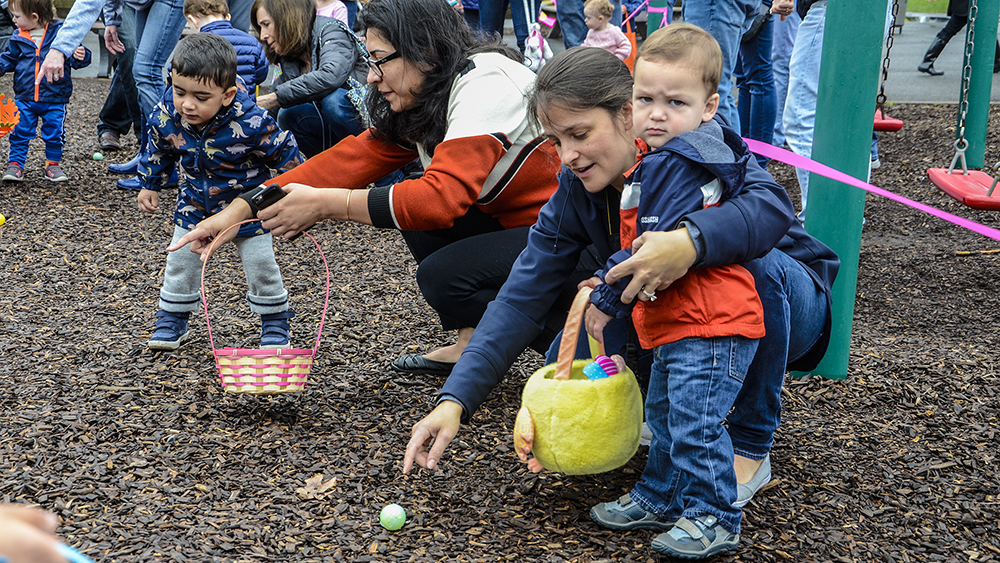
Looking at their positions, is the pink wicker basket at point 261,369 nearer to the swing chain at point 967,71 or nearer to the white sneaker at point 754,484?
the white sneaker at point 754,484

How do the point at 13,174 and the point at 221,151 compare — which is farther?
the point at 13,174

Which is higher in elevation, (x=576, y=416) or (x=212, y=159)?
(x=212, y=159)

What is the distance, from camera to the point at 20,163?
6020mm

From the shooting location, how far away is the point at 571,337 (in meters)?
2.04

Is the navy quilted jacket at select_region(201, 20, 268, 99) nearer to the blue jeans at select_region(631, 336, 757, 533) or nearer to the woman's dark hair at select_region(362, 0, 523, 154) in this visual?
the woman's dark hair at select_region(362, 0, 523, 154)

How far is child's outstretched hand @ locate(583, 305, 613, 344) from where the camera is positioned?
2.01m

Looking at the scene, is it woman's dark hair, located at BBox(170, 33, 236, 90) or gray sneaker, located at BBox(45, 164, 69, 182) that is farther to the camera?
gray sneaker, located at BBox(45, 164, 69, 182)

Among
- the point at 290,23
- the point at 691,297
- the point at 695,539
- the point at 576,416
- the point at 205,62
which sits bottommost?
the point at 695,539

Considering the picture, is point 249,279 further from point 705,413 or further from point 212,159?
point 705,413

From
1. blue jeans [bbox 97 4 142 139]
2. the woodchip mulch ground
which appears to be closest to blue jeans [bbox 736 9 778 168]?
the woodchip mulch ground

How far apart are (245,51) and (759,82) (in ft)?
10.8

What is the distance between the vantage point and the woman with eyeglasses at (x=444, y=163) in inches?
101

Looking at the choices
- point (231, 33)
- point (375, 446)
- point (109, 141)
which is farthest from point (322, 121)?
point (375, 446)

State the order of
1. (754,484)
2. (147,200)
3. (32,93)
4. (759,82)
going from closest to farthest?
(754,484)
(147,200)
(759,82)
(32,93)
